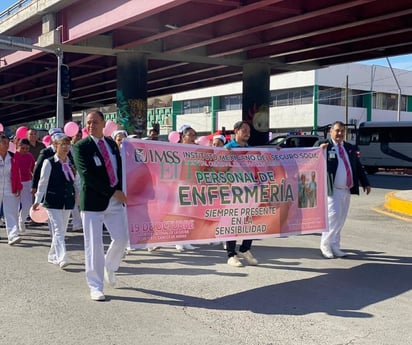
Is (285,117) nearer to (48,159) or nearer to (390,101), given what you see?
(390,101)

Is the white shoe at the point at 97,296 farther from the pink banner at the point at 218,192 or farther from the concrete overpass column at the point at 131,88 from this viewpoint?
the concrete overpass column at the point at 131,88

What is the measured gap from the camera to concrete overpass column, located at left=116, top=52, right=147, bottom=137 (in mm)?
23859

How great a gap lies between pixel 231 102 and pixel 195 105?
6765 mm

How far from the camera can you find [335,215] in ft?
26.1

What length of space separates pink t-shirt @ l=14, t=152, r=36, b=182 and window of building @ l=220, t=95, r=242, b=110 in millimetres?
49967

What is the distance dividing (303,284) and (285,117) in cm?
4906

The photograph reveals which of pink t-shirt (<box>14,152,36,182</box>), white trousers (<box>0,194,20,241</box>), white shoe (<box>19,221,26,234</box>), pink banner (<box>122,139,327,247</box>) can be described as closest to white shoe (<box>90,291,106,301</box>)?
pink banner (<box>122,139,327,247</box>)

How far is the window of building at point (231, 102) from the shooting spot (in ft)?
196

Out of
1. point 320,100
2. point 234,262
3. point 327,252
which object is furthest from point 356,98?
point 234,262

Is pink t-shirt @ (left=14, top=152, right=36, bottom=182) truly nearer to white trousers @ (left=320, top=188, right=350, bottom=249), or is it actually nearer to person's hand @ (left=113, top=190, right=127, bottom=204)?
person's hand @ (left=113, top=190, right=127, bottom=204)

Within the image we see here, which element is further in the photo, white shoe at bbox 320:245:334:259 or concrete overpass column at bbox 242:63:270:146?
concrete overpass column at bbox 242:63:270:146

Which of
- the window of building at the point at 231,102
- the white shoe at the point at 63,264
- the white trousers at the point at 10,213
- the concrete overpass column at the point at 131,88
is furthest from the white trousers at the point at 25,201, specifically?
the window of building at the point at 231,102

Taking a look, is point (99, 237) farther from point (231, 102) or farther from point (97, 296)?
point (231, 102)

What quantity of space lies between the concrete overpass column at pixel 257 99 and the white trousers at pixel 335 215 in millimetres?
19893
